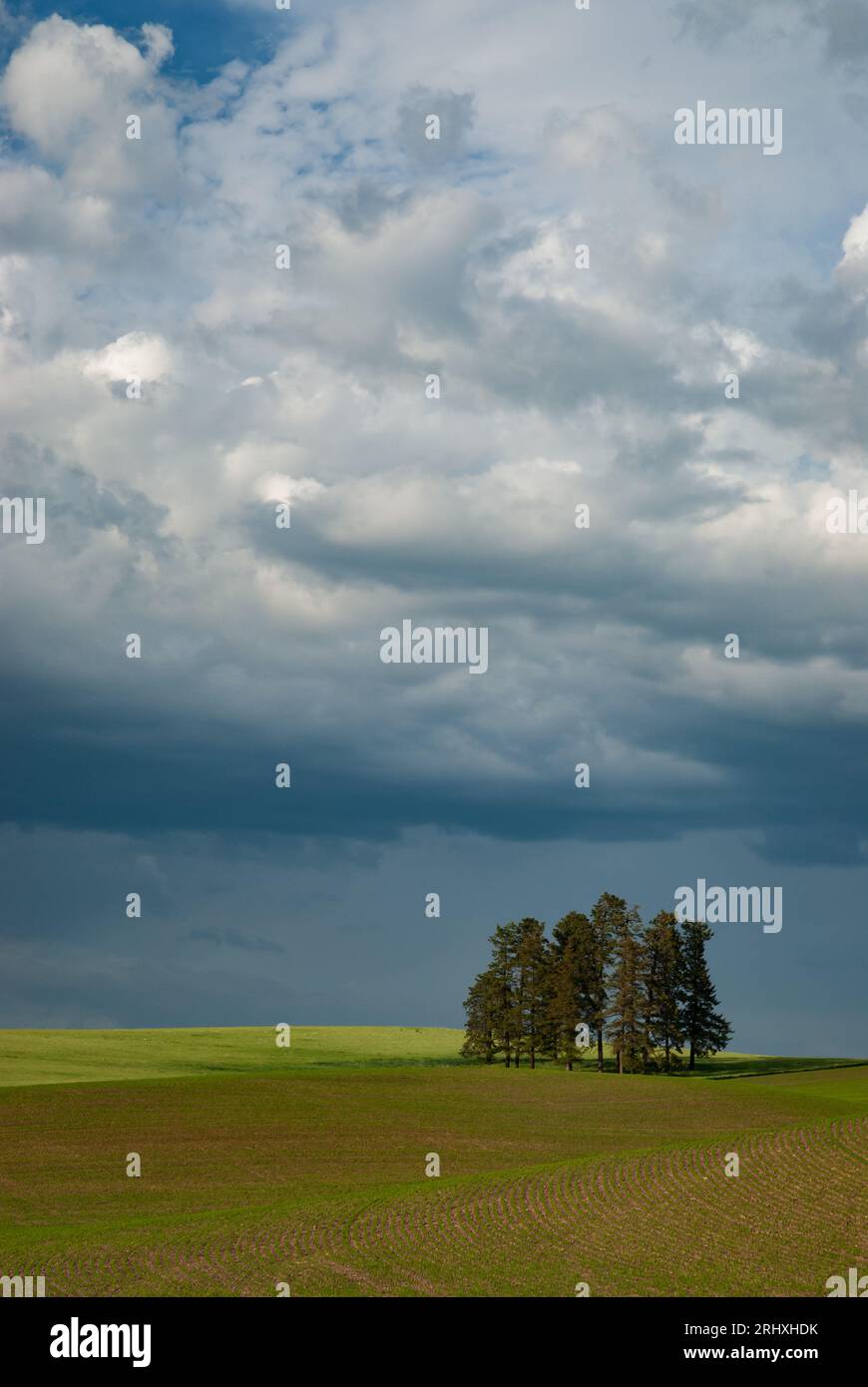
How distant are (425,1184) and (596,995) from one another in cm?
6326

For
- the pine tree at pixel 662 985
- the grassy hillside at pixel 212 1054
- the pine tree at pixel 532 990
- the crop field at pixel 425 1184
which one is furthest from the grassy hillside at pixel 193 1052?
the pine tree at pixel 662 985

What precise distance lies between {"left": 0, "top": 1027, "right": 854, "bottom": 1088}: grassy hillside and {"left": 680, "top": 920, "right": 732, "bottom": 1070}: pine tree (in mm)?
2950

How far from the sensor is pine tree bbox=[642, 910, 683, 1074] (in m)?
109

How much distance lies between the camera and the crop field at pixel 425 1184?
3334cm

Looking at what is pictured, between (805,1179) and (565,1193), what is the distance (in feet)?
28.2

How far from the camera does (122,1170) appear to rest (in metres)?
53.2

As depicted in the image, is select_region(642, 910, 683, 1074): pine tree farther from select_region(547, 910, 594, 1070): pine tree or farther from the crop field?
the crop field

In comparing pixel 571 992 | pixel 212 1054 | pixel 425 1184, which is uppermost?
pixel 571 992

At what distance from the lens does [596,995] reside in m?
110

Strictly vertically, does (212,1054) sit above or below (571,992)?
below

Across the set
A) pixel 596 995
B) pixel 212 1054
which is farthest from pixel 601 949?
pixel 212 1054

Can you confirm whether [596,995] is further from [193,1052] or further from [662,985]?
[193,1052]

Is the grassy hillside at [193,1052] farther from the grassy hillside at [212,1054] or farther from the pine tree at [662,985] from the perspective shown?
the pine tree at [662,985]
